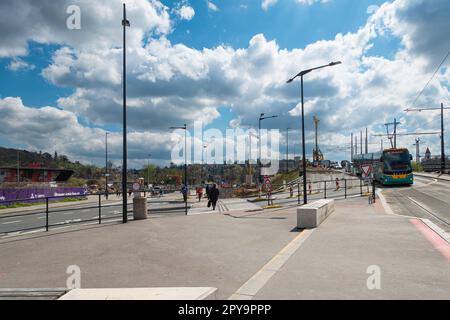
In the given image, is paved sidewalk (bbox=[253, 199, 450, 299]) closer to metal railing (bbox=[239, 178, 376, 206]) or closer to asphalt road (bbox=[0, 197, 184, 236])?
asphalt road (bbox=[0, 197, 184, 236])

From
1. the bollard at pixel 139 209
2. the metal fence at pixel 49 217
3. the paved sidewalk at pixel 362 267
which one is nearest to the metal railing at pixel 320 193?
the bollard at pixel 139 209

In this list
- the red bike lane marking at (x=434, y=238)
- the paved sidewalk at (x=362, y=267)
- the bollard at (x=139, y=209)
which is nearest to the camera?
the paved sidewalk at (x=362, y=267)

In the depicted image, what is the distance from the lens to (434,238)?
978 cm

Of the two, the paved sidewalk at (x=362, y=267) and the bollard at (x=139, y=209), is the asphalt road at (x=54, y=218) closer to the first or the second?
the bollard at (x=139, y=209)

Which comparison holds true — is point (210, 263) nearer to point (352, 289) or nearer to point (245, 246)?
point (245, 246)

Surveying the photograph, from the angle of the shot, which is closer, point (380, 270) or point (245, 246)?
point (380, 270)

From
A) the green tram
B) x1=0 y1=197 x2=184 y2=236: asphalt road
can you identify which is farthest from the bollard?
the green tram

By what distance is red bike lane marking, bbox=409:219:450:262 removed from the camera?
811 centimetres

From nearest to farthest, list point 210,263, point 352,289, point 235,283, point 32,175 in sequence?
point 352,289 < point 235,283 < point 210,263 < point 32,175

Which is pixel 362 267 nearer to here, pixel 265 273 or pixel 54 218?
pixel 265 273

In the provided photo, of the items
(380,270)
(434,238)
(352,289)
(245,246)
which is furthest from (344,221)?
(352,289)

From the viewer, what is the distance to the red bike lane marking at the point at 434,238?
8108 mm
